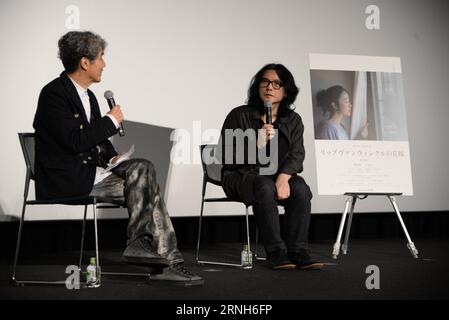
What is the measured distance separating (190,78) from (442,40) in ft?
7.68

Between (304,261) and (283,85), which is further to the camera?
(283,85)

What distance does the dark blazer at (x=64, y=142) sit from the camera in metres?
2.55

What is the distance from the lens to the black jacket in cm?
313

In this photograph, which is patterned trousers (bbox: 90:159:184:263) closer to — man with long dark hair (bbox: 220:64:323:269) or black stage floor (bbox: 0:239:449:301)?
black stage floor (bbox: 0:239:449:301)

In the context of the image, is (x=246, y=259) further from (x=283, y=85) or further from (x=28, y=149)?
(x=28, y=149)

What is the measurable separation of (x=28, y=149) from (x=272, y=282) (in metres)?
1.32

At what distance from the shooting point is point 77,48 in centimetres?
272

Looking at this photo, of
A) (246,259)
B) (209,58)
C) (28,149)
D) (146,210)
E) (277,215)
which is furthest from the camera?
(209,58)

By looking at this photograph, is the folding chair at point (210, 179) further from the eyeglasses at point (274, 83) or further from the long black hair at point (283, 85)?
the eyeglasses at point (274, 83)

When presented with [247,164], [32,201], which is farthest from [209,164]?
[32,201]

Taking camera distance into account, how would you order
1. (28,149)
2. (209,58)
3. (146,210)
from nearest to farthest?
(146,210)
(28,149)
(209,58)

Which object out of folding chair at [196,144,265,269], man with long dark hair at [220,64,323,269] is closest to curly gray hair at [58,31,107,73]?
man with long dark hair at [220,64,323,269]

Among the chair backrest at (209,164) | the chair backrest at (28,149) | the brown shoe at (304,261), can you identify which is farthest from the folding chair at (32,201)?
the chair backrest at (209,164)

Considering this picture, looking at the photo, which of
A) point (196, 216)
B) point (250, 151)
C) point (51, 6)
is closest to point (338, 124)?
point (250, 151)
